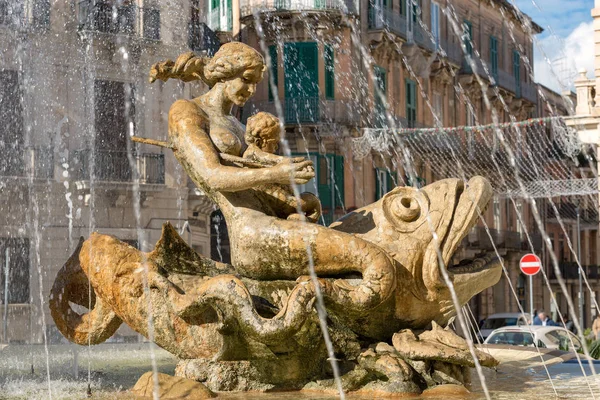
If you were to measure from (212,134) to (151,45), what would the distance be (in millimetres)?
20979

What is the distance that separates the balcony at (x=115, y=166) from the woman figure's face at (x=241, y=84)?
60.4 ft

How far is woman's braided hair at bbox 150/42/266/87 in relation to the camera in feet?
21.5

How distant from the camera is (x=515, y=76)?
49.5 m

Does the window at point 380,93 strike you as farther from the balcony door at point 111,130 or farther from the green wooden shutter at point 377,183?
the balcony door at point 111,130

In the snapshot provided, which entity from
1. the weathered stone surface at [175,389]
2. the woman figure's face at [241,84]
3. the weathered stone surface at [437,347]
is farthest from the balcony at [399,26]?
the weathered stone surface at [175,389]

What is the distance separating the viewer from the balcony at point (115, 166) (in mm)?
24938

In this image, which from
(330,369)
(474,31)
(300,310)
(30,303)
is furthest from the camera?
(474,31)

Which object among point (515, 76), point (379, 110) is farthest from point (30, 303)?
point (515, 76)

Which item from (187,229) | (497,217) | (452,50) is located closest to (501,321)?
(187,229)

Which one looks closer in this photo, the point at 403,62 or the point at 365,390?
the point at 365,390

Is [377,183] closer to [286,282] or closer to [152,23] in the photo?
[152,23]

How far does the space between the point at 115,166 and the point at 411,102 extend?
15.4 m

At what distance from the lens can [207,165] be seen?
6121mm

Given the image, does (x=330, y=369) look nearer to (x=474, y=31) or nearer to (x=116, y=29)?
(x=116, y=29)
